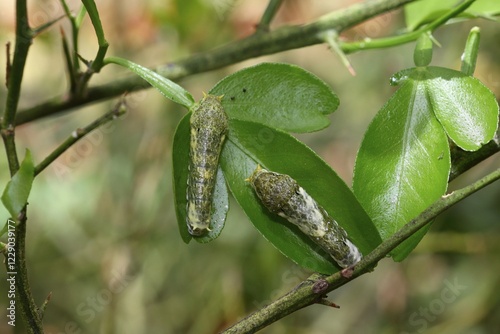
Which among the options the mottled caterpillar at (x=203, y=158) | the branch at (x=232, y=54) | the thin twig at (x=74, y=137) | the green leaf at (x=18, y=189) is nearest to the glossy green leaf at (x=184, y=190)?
the mottled caterpillar at (x=203, y=158)

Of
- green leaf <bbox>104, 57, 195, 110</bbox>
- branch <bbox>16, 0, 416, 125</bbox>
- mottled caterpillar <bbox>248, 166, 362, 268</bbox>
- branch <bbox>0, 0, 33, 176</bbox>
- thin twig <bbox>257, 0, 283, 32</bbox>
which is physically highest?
thin twig <bbox>257, 0, 283, 32</bbox>

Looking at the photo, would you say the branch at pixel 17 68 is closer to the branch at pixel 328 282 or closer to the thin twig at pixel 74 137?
the thin twig at pixel 74 137

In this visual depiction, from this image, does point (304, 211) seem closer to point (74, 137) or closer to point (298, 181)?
point (298, 181)

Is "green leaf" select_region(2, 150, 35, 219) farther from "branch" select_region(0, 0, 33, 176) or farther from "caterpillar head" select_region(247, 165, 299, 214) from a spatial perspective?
"caterpillar head" select_region(247, 165, 299, 214)

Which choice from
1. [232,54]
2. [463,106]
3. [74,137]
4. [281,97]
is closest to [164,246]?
[232,54]

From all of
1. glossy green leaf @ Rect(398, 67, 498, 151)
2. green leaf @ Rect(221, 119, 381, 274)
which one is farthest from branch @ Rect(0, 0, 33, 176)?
glossy green leaf @ Rect(398, 67, 498, 151)
